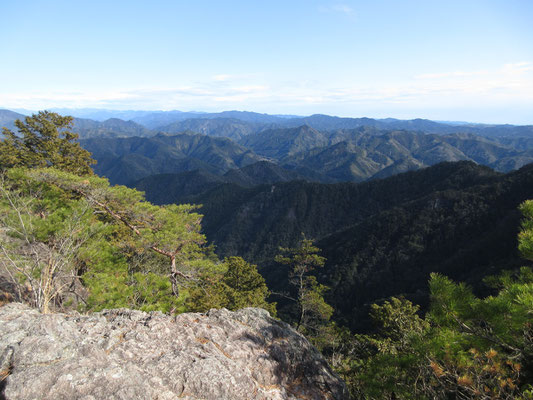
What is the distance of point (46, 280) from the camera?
8461mm

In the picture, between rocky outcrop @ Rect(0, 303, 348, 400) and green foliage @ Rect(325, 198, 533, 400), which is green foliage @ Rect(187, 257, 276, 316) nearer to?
rocky outcrop @ Rect(0, 303, 348, 400)

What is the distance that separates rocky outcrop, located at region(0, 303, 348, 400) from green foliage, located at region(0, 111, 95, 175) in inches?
956

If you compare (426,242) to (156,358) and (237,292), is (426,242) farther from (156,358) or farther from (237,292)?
(156,358)

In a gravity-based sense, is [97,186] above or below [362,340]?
above

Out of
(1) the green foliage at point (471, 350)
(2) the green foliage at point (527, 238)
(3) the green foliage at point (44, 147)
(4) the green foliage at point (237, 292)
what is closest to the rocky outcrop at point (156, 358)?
(1) the green foliage at point (471, 350)

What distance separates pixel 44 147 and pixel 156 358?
31.2m

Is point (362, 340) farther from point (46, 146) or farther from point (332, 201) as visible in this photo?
point (332, 201)

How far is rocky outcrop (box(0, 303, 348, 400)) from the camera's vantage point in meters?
4.88

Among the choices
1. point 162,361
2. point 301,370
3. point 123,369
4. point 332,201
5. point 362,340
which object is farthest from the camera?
point 332,201

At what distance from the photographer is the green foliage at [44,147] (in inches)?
1013

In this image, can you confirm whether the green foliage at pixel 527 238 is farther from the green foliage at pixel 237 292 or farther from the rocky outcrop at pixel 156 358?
the green foliage at pixel 237 292

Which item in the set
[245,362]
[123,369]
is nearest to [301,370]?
[245,362]

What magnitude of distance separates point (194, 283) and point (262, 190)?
17985cm

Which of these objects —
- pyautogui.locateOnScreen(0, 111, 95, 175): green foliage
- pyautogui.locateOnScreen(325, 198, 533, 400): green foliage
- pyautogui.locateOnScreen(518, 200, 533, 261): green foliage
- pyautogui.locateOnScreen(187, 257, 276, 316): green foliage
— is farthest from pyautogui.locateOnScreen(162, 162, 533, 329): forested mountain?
pyautogui.locateOnScreen(518, 200, 533, 261): green foliage
